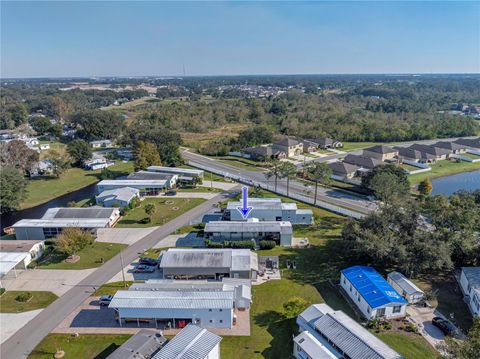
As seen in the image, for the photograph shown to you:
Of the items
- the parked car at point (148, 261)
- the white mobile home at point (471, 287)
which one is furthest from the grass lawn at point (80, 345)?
the white mobile home at point (471, 287)

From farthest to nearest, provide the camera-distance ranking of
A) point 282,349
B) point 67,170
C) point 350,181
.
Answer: point 67,170 → point 350,181 → point 282,349

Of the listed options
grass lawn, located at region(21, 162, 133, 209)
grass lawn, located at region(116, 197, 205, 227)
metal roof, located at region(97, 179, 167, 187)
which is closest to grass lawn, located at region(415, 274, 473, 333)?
grass lawn, located at region(116, 197, 205, 227)

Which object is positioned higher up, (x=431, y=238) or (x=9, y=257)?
(x=431, y=238)

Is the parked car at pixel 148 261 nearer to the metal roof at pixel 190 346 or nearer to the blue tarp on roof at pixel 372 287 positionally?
the metal roof at pixel 190 346

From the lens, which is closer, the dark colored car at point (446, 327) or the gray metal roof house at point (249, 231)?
the dark colored car at point (446, 327)

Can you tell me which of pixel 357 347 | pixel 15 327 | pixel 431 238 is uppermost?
pixel 431 238

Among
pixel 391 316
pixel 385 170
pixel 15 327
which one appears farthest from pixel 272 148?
pixel 15 327

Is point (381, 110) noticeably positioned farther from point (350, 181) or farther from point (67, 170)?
point (67, 170)
